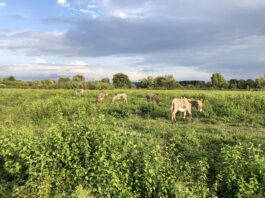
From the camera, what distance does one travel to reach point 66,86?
154 ft

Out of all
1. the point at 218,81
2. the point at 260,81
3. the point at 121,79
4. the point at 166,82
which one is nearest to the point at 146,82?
the point at 166,82

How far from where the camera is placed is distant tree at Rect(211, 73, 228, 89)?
2048 inches

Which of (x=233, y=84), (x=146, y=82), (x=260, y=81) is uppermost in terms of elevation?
(x=260, y=81)

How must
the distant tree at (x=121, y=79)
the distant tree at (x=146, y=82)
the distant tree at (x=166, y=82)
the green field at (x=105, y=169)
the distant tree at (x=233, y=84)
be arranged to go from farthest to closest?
the distant tree at (x=121, y=79) < the distant tree at (x=146, y=82) < the distant tree at (x=166, y=82) < the distant tree at (x=233, y=84) < the green field at (x=105, y=169)

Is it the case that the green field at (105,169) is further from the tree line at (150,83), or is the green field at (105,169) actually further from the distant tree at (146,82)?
the distant tree at (146,82)

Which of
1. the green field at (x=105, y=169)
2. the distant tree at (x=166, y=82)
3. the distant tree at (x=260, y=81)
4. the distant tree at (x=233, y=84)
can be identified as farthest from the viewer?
the distant tree at (x=166, y=82)

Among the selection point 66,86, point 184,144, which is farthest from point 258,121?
point 66,86

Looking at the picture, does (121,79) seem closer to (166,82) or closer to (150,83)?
(150,83)

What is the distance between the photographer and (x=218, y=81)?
5284cm

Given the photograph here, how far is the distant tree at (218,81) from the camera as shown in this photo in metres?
52.0

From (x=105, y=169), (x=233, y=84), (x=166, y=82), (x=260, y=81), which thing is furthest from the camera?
(x=166, y=82)

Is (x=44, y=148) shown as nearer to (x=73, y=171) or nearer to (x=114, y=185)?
(x=73, y=171)

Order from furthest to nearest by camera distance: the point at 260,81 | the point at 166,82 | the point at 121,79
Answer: the point at 121,79
the point at 166,82
the point at 260,81

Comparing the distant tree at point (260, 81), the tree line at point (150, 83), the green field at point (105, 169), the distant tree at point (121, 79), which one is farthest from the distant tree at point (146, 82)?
the green field at point (105, 169)
